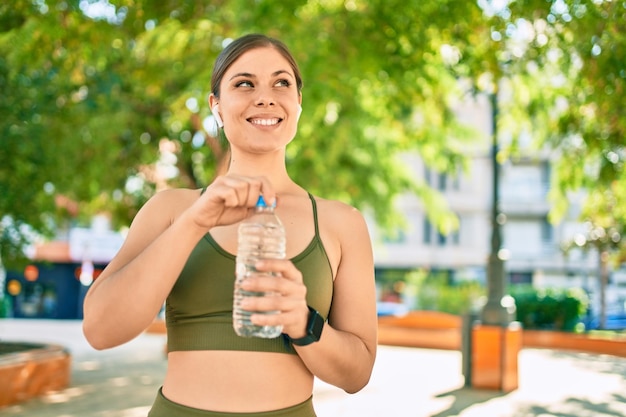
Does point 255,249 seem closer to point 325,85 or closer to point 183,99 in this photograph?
point 325,85

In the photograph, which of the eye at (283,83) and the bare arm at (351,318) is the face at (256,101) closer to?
the eye at (283,83)

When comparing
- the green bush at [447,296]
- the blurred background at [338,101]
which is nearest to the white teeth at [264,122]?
the blurred background at [338,101]

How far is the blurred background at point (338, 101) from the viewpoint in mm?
8039

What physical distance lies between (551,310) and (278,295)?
844 inches

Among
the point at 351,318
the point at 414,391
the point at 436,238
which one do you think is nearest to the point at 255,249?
the point at 351,318

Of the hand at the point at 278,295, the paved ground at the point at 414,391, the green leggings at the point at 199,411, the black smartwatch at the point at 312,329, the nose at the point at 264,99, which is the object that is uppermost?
the nose at the point at 264,99

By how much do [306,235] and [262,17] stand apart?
639cm

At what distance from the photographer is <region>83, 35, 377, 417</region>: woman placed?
1.86 metres

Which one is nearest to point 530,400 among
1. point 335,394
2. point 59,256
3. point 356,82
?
point 335,394

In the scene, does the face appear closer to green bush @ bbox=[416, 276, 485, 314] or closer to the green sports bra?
the green sports bra

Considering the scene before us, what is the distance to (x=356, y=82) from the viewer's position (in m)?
9.55

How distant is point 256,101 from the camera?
2.11 metres

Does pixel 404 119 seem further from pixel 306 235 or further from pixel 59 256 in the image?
pixel 59 256

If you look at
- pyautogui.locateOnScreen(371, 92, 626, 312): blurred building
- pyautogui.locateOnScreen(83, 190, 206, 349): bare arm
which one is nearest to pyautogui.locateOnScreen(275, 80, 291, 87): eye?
pyautogui.locateOnScreen(83, 190, 206, 349): bare arm
